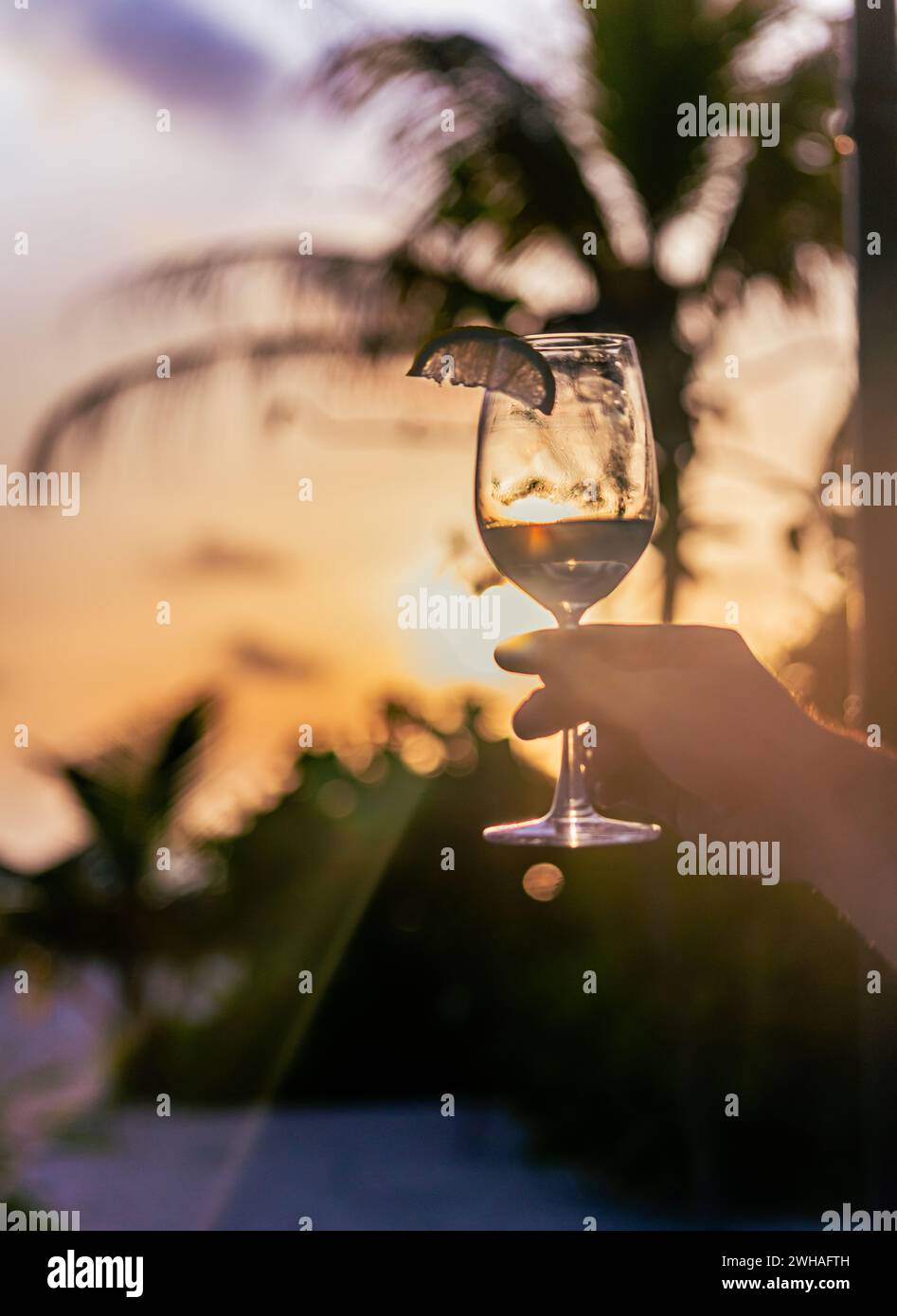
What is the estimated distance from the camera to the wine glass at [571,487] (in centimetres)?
212

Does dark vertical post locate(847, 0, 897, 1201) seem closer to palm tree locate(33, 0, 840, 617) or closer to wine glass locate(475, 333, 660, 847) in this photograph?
wine glass locate(475, 333, 660, 847)

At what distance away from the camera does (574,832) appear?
2.11 m

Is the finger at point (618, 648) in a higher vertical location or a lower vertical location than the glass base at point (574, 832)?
higher

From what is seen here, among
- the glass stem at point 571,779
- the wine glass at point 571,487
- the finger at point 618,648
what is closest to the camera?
the finger at point 618,648

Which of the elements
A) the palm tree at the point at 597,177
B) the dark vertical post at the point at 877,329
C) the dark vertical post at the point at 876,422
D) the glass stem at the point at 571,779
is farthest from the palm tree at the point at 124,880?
the glass stem at the point at 571,779

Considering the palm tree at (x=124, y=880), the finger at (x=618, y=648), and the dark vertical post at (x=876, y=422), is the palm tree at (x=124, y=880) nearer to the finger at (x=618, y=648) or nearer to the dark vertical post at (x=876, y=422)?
the dark vertical post at (x=876, y=422)

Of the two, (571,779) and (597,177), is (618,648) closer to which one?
(571,779)

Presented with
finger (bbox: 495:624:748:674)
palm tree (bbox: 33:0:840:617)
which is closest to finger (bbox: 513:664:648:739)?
finger (bbox: 495:624:748:674)

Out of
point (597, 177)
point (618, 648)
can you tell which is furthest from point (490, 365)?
point (597, 177)

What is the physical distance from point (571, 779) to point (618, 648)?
1.09ft

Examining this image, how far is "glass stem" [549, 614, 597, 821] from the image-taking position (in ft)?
7.38

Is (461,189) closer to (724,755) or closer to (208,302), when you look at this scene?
(208,302)

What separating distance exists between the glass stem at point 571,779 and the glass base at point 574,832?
16mm

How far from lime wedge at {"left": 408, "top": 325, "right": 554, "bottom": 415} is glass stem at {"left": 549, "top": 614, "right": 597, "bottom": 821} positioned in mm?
362
